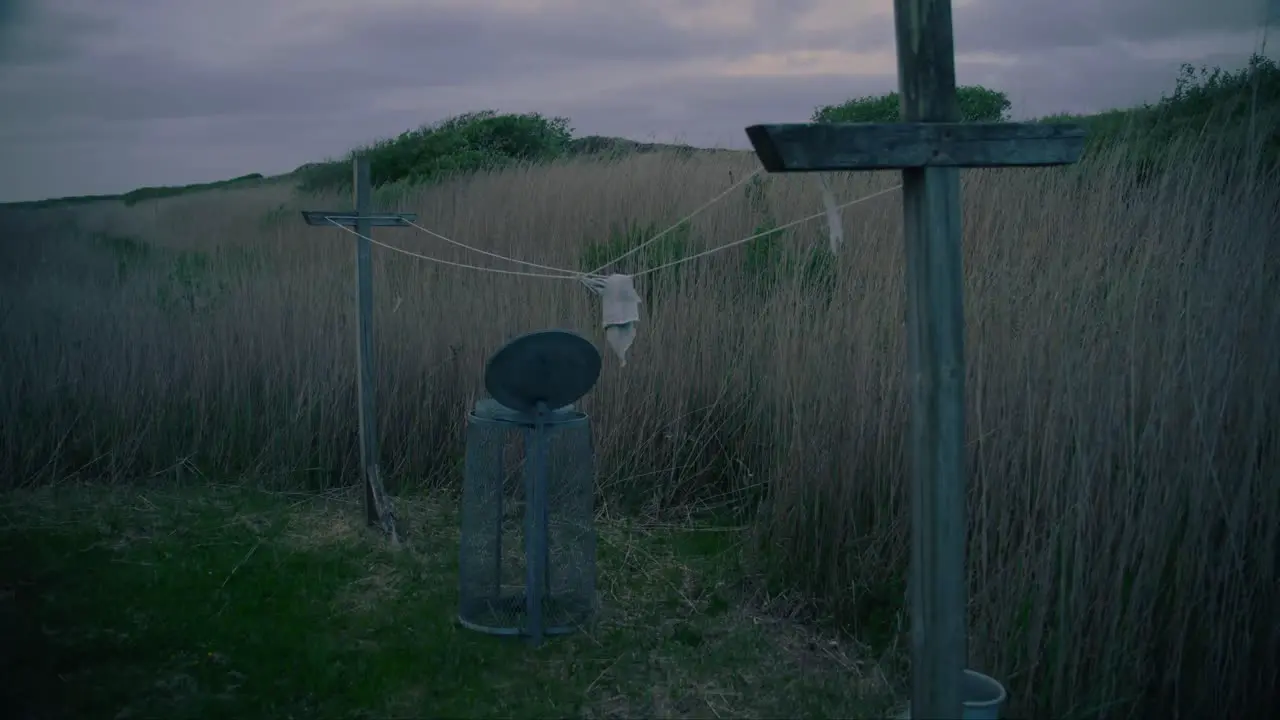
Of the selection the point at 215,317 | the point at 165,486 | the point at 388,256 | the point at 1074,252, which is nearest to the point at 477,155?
the point at 388,256

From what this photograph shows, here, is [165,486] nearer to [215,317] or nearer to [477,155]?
[215,317]

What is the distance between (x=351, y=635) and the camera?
354 centimetres

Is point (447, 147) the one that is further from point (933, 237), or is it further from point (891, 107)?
point (933, 237)

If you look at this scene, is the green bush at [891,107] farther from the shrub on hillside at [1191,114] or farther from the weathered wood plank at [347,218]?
the weathered wood plank at [347,218]

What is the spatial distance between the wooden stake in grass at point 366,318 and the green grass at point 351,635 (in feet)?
0.66

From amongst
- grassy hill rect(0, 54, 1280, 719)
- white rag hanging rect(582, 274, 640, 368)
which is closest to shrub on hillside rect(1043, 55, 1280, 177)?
grassy hill rect(0, 54, 1280, 719)

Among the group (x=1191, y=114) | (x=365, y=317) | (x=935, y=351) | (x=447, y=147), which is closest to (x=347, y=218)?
(x=365, y=317)

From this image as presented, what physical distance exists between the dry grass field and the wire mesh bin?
728 millimetres

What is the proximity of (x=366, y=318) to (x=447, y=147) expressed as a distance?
39.5ft

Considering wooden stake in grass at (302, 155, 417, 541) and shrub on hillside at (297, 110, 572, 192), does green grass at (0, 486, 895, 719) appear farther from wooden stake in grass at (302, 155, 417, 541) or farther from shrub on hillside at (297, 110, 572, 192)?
shrub on hillside at (297, 110, 572, 192)

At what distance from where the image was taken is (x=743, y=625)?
356 centimetres

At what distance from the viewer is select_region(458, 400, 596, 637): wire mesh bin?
11.2 ft

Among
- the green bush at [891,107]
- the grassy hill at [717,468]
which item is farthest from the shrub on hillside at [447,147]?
the grassy hill at [717,468]

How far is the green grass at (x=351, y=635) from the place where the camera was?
307 cm
